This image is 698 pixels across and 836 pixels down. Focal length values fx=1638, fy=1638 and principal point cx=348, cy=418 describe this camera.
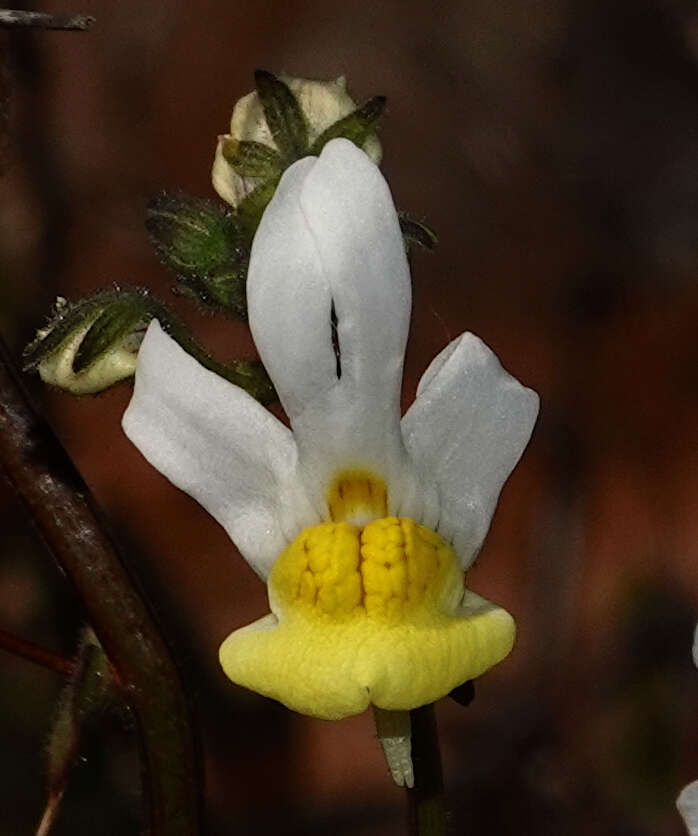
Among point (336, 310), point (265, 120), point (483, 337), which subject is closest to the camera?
point (336, 310)

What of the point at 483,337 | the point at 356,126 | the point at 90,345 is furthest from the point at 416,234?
the point at 483,337

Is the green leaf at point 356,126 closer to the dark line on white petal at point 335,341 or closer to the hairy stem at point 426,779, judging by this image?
the dark line on white petal at point 335,341

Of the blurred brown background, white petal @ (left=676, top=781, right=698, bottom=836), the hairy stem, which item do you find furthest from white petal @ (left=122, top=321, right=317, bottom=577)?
the blurred brown background

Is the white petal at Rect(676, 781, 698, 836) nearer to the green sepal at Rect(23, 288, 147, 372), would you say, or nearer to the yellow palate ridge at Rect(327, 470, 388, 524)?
the yellow palate ridge at Rect(327, 470, 388, 524)

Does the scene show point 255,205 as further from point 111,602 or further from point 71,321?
point 111,602

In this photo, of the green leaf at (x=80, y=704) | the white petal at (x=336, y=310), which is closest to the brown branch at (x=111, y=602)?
the green leaf at (x=80, y=704)

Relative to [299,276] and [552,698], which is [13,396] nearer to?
[299,276]

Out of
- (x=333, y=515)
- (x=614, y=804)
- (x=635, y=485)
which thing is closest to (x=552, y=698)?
(x=614, y=804)

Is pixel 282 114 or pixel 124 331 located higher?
pixel 282 114
